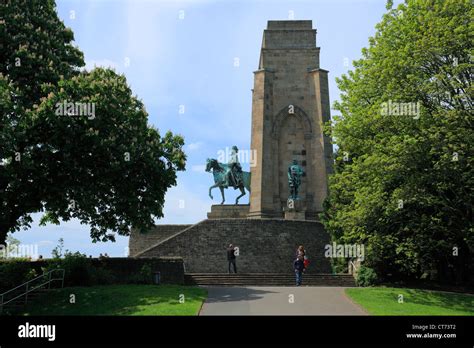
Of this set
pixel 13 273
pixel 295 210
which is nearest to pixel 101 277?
pixel 13 273

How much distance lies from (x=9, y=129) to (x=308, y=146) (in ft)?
97.3

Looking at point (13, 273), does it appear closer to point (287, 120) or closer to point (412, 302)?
point (412, 302)

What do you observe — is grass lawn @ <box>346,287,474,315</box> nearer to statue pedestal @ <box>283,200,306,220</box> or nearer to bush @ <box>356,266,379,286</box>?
bush @ <box>356,266,379,286</box>

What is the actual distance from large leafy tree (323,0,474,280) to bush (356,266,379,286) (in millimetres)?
2549

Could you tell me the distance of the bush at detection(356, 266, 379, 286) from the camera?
2545 cm

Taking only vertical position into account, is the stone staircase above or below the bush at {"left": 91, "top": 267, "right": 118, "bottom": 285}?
below

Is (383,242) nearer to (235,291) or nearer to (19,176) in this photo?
(235,291)

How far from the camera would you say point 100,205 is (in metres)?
22.3

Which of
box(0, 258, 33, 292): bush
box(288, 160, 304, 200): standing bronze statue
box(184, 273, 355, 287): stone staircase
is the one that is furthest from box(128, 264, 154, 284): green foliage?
box(288, 160, 304, 200): standing bronze statue

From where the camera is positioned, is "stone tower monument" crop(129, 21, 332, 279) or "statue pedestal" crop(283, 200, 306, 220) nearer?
"stone tower monument" crop(129, 21, 332, 279)

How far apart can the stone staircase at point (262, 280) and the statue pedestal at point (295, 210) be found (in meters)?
11.3

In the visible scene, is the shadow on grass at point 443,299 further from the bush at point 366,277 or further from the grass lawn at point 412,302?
the bush at point 366,277
